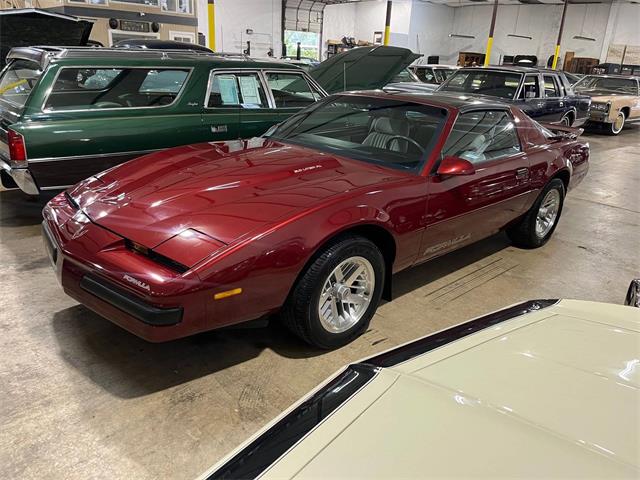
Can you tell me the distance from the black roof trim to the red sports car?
2.76 feet

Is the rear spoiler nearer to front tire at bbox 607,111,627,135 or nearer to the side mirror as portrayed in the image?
the side mirror

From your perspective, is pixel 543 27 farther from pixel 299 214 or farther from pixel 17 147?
pixel 299 214

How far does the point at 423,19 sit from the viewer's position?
1289 inches

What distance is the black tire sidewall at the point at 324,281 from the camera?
8.41 ft

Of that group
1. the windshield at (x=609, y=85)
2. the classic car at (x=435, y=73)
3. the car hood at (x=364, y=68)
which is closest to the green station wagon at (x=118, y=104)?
the car hood at (x=364, y=68)

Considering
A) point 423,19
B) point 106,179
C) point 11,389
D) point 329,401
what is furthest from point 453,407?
point 423,19

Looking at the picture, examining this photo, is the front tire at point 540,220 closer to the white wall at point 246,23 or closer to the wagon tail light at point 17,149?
the wagon tail light at point 17,149

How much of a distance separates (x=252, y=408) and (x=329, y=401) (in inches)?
40.8

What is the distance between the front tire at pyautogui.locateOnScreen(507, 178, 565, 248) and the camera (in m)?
4.46

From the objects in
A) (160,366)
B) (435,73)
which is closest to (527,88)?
(435,73)

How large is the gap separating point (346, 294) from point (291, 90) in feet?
12.8

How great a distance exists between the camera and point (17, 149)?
4051 mm

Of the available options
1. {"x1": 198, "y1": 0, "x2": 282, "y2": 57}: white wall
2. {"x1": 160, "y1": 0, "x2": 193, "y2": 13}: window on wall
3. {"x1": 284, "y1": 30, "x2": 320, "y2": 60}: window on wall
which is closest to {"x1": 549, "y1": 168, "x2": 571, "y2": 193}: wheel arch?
{"x1": 160, "y1": 0, "x2": 193, "y2": 13}: window on wall

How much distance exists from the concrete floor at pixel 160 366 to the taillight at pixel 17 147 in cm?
66
